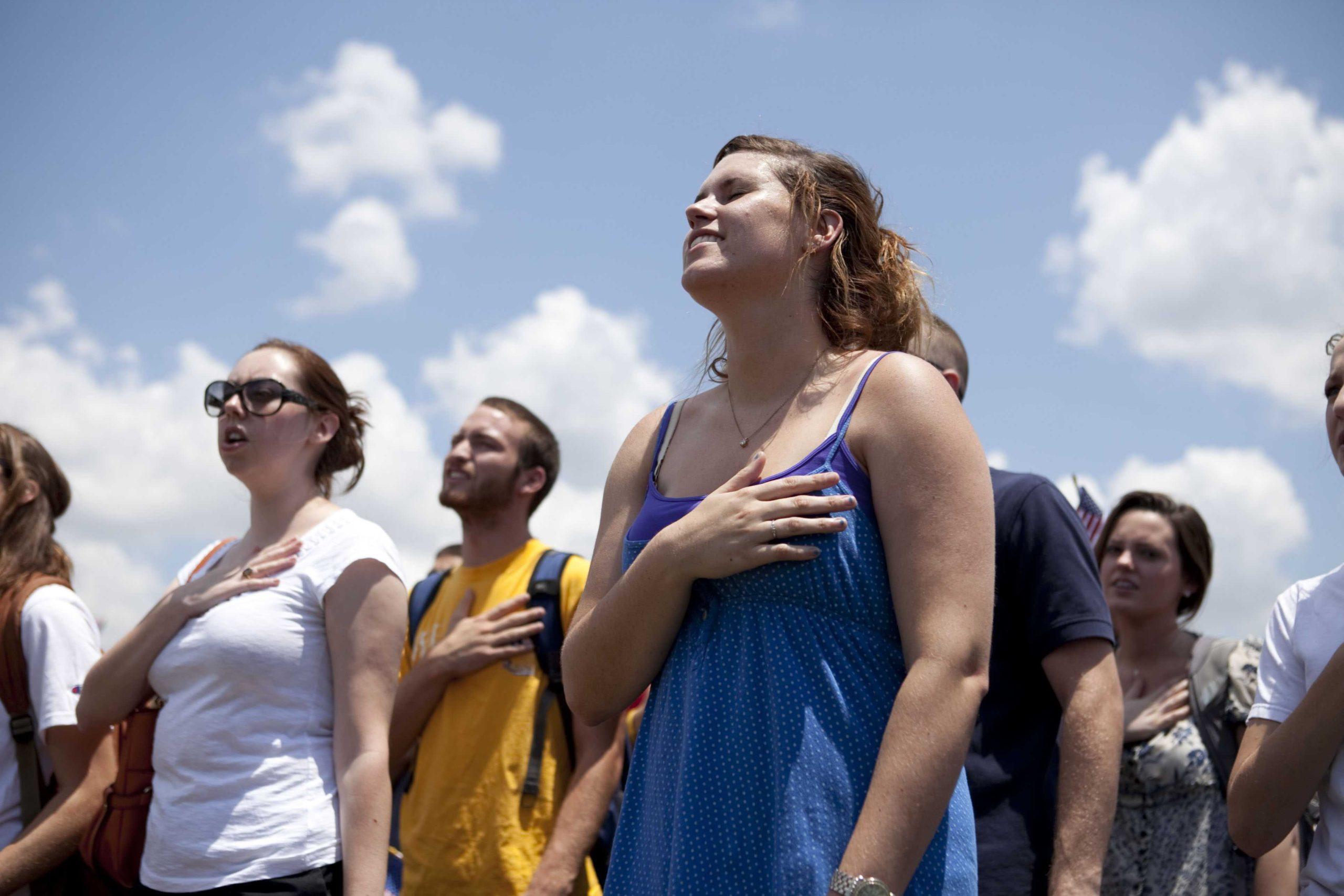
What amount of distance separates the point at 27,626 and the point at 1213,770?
397 centimetres

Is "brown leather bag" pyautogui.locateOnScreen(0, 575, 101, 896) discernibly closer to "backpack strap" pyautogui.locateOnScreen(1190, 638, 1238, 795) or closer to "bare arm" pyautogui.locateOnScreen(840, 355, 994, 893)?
"bare arm" pyautogui.locateOnScreen(840, 355, 994, 893)

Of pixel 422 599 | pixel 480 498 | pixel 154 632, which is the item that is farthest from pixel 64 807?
pixel 480 498

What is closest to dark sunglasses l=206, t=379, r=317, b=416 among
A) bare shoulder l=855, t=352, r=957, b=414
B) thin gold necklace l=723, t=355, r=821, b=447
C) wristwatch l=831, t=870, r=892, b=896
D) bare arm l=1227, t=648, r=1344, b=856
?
thin gold necklace l=723, t=355, r=821, b=447

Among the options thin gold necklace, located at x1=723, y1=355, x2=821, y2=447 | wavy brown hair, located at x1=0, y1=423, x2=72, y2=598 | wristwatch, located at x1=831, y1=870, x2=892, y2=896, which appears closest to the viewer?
wristwatch, located at x1=831, y1=870, x2=892, y2=896

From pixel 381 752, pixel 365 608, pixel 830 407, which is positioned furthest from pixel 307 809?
pixel 830 407

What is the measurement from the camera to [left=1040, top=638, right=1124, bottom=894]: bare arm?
2.59 metres

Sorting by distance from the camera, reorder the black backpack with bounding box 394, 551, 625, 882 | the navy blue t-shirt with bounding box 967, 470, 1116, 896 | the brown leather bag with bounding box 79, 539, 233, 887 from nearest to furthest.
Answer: the navy blue t-shirt with bounding box 967, 470, 1116, 896
the brown leather bag with bounding box 79, 539, 233, 887
the black backpack with bounding box 394, 551, 625, 882

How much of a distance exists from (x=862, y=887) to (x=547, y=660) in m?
2.56

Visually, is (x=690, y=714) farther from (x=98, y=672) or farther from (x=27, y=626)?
(x=27, y=626)

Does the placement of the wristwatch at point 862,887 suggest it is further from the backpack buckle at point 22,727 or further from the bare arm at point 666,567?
the backpack buckle at point 22,727

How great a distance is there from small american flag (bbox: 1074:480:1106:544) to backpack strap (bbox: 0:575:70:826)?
4351 mm

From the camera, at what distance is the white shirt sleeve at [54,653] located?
3.81m

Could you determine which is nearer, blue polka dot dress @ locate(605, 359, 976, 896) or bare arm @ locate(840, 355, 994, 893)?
bare arm @ locate(840, 355, 994, 893)

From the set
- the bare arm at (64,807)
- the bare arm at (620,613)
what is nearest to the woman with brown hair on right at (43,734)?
the bare arm at (64,807)
